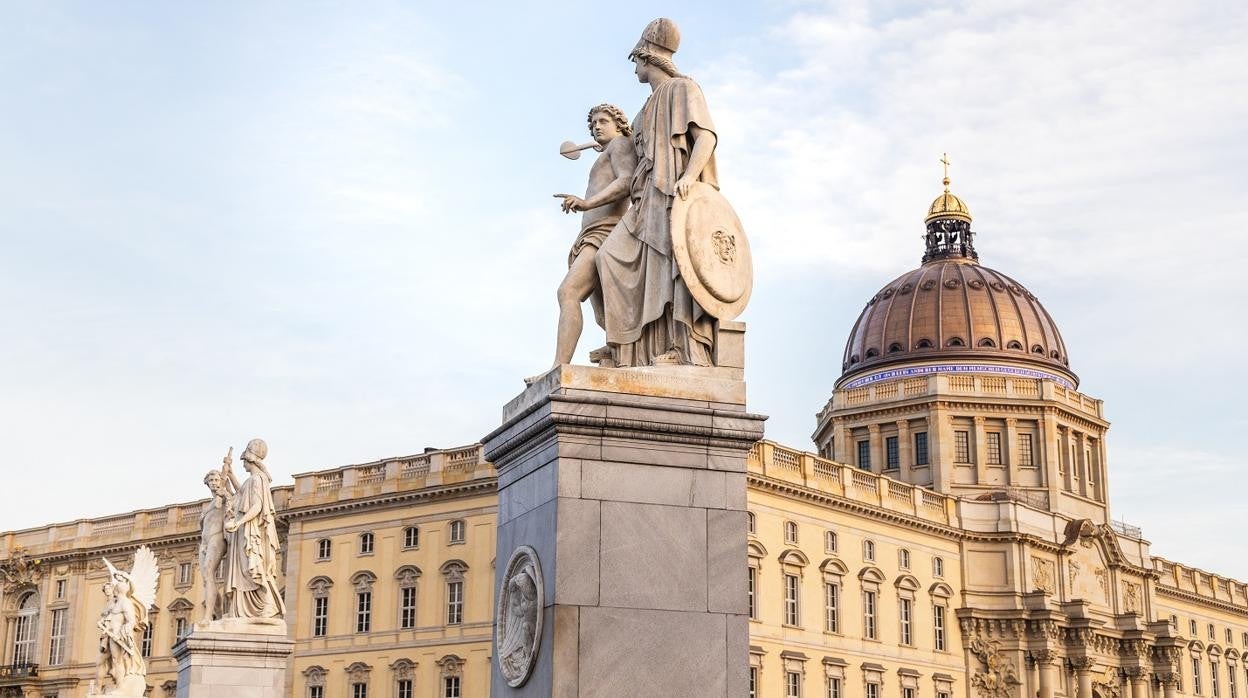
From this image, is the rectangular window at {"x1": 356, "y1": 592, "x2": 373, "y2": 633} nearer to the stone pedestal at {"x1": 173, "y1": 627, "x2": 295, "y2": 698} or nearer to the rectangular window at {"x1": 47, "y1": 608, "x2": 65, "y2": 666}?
the rectangular window at {"x1": 47, "y1": 608, "x2": 65, "y2": 666}

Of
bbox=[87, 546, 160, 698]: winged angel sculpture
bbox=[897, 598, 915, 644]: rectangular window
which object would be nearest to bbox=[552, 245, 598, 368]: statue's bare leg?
bbox=[87, 546, 160, 698]: winged angel sculpture

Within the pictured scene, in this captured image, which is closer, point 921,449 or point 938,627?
point 938,627

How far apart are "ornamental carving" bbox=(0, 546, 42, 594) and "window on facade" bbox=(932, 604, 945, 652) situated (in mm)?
44963

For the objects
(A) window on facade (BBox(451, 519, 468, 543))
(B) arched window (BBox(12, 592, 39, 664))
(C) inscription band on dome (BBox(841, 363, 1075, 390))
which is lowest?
(B) arched window (BBox(12, 592, 39, 664))

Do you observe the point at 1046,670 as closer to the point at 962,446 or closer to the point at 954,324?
the point at 962,446

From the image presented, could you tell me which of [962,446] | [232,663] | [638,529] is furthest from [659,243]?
[962,446]

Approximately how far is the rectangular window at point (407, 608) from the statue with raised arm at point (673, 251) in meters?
64.2

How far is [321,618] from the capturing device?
76812 mm

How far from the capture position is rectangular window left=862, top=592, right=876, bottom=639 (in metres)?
81.3

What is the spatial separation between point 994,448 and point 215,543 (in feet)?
262

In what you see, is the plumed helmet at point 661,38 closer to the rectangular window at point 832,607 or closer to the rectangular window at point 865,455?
the rectangular window at point 832,607

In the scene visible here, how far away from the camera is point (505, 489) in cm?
1201

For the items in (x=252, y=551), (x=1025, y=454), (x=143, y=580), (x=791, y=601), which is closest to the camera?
(x=252, y=551)

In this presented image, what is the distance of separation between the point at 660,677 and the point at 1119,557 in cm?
9282
